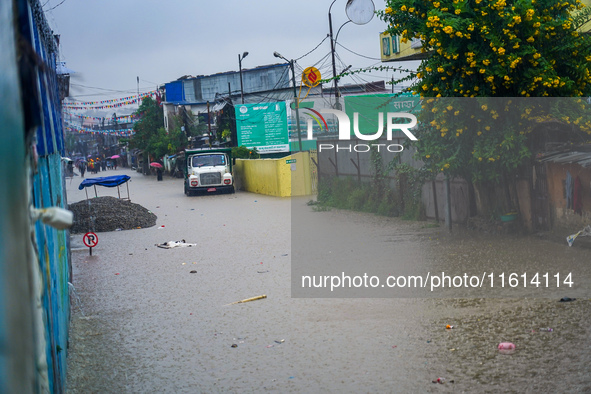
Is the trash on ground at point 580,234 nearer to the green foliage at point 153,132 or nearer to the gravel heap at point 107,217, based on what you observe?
the gravel heap at point 107,217

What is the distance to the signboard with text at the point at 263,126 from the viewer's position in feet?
125

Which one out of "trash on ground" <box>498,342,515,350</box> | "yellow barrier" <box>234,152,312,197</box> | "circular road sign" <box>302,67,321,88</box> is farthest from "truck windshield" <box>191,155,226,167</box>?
"trash on ground" <box>498,342,515,350</box>

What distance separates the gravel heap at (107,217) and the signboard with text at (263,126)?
1895 centimetres

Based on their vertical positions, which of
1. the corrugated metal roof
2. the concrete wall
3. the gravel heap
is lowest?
the gravel heap

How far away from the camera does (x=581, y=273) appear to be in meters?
8.20

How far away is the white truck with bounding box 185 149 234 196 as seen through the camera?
28031mm

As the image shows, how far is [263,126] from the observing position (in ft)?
126

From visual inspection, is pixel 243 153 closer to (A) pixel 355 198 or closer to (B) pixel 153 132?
(A) pixel 355 198

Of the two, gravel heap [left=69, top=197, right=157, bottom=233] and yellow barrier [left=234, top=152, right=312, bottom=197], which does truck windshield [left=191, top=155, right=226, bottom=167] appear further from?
gravel heap [left=69, top=197, right=157, bottom=233]

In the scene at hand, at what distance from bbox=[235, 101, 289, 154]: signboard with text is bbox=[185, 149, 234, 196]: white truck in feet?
28.1

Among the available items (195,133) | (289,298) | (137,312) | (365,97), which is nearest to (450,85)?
(289,298)

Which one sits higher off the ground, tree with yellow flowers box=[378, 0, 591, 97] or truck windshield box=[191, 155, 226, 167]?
→ tree with yellow flowers box=[378, 0, 591, 97]

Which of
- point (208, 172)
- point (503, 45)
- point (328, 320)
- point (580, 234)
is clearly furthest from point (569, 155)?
point (208, 172)

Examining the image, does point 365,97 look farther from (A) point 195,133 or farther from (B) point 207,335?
(B) point 207,335
